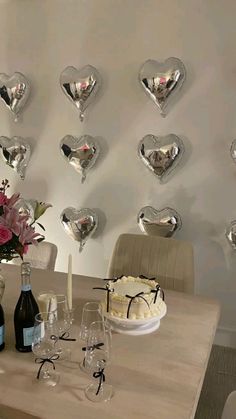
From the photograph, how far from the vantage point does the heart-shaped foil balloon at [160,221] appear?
A: 2.45m

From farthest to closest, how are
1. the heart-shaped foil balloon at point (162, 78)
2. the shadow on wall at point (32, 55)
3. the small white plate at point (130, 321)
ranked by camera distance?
1. the shadow on wall at point (32, 55)
2. the heart-shaped foil balloon at point (162, 78)
3. the small white plate at point (130, 321)

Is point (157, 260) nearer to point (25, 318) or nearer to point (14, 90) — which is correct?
point (25, 318)

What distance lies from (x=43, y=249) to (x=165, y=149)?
935 millimetres

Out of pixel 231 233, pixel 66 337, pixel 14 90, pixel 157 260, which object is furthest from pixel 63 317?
pixel 14 90

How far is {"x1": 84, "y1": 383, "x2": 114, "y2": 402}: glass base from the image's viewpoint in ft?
3.39

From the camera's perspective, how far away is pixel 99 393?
1053mm

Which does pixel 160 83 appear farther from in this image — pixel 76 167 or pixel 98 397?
pixel 98 397

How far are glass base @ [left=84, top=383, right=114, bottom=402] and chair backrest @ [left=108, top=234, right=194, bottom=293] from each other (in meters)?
0.90

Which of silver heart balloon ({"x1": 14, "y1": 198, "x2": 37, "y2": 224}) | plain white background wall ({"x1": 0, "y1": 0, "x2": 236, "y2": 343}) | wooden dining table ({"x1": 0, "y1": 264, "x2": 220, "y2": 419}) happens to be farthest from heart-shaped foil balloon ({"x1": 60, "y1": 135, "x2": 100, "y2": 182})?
wooden dining table ({"x1": 0, "y1": 264, "x2": 220, "y2": 419})

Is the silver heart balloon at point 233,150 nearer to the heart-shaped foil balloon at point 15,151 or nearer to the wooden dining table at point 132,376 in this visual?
the wooden dining table at point 132,376

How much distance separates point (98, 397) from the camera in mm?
1039

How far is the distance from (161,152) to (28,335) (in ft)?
4.81

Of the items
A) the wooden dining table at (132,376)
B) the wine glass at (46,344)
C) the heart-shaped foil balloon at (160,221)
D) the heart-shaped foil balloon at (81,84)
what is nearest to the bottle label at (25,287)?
the wine glass at (46,344)

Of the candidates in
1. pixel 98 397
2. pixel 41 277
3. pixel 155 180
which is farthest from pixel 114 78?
pixel 98 397
